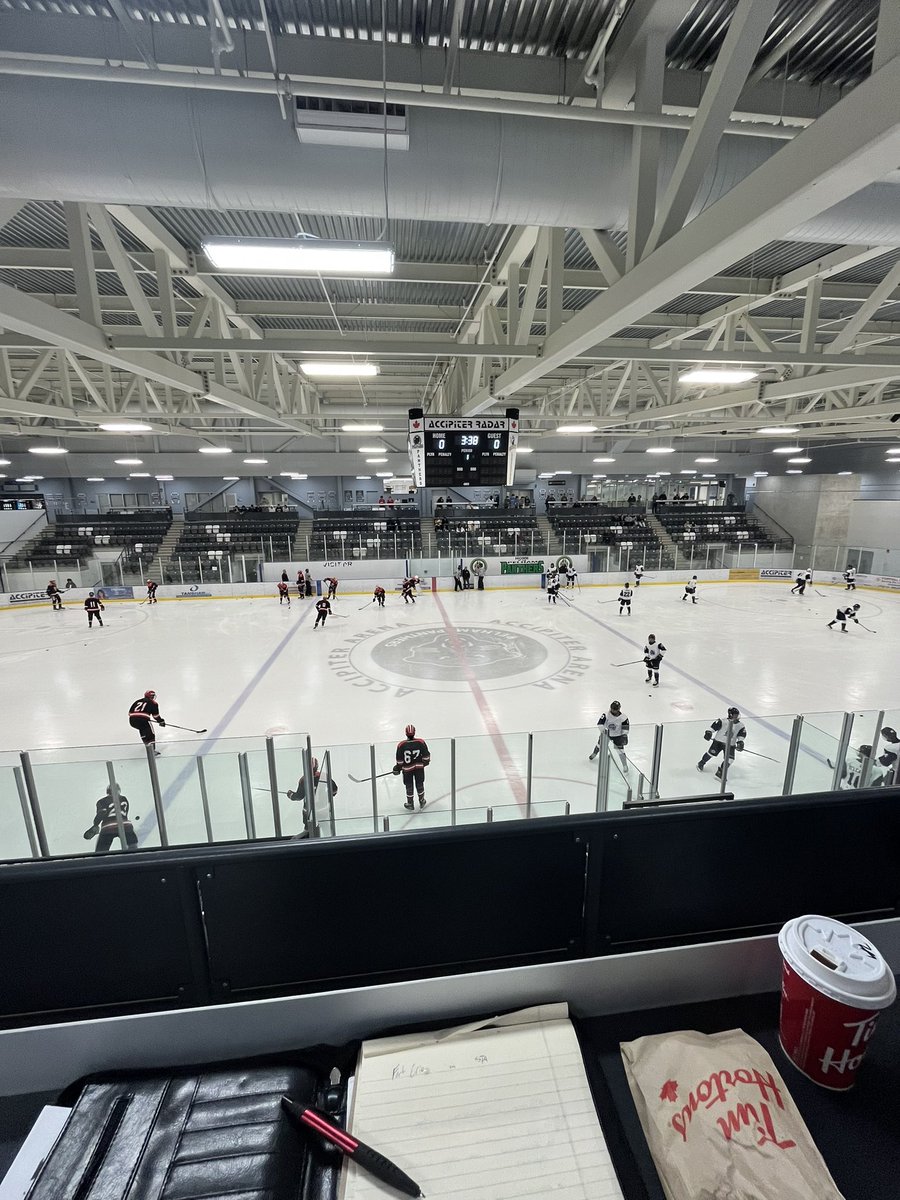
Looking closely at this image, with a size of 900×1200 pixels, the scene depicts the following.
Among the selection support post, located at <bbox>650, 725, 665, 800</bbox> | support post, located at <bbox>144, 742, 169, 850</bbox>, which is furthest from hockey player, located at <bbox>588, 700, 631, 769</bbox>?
support post, located at <bbox>144, 742, 169, 850</bbox>

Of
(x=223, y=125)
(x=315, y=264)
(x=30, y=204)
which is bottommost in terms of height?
(x=315, y=264)

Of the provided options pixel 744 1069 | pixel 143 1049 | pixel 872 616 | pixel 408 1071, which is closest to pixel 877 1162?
pixel 744 1069

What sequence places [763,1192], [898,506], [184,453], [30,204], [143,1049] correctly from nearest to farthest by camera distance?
1. [763,1192]
2. [143,1049]
3. [30,204]
4. [898,506]
5. [184,453]

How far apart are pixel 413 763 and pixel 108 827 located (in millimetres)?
2901

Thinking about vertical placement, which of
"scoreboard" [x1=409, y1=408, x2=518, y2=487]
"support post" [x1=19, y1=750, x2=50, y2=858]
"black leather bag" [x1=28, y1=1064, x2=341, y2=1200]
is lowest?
"support post" [x1=19, y1=750, x2=50, y2=858]

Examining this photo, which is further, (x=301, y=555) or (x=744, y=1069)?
(x=301, y=555)

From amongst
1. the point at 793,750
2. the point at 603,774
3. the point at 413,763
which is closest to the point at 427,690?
the point at 413,763

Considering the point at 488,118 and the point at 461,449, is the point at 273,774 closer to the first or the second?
the point at 488,118

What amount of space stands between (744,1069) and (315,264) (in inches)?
174

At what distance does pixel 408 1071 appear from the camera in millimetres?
1639

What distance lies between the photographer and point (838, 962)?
5.31 ft

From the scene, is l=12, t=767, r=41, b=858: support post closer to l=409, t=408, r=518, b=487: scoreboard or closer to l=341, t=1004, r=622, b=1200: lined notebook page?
l=341, t=1004, r=622, b=1200: lined notebook page

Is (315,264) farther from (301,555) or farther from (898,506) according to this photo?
(898,506)

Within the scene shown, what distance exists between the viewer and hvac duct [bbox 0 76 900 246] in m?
3.21
